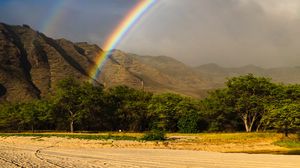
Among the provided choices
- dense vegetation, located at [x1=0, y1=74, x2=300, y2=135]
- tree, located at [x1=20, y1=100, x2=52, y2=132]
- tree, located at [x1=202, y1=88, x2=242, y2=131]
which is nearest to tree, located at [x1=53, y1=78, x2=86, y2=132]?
dense vegetation, located at [x1=0, y1=74, x2=300, y2=135]

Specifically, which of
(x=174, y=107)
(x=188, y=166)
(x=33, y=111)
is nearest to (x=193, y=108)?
(x=174, y=107)

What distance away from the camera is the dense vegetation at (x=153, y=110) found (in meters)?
103

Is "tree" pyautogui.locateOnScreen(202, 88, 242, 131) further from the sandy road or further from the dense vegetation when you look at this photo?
the sandy road

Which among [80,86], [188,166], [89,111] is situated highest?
[80,86]

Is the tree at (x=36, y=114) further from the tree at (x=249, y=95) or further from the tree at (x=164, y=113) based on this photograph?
the tree at (x=249, y=95)

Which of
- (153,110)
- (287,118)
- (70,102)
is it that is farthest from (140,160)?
(70,102)

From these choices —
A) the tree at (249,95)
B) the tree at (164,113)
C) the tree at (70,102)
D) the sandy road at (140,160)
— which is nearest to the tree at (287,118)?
the sandy road at (140,160)

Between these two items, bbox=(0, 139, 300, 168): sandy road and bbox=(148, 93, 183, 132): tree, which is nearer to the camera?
bbox=(0, 139, 300, 168): sandy road

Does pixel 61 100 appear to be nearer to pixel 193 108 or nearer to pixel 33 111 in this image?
pixel 33 111

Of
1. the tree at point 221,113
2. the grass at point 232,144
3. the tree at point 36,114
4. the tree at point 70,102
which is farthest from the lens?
the tree at point 36,114

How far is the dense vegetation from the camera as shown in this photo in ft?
339

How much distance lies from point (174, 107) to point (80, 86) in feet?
89.4

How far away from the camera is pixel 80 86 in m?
114

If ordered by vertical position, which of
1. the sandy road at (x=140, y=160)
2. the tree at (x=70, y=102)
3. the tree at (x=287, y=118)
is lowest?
the sandy road at (x=140, y=160)
